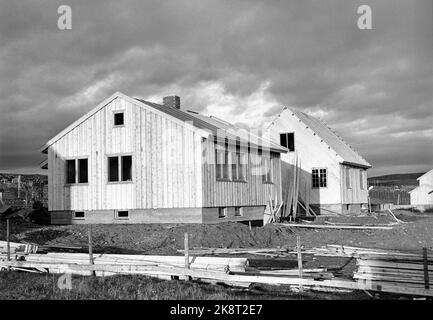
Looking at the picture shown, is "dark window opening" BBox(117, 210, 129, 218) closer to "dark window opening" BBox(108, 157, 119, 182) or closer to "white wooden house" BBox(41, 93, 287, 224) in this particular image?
"white wooden house" BBox(41, 93, 287, 224)

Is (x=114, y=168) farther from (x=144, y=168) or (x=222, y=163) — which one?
(x=222, y=163)

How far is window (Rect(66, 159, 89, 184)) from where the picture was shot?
24381 millimetres

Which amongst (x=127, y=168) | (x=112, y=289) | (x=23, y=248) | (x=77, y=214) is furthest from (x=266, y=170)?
(x=112, y=289)

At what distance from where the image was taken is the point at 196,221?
71.1 feet

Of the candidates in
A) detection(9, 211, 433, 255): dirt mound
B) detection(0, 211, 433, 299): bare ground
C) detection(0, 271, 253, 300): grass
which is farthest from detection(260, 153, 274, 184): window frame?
detection(0, 271, 253, 300): grass

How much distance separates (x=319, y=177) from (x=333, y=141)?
3976mm

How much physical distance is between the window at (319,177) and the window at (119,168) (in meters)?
15.4

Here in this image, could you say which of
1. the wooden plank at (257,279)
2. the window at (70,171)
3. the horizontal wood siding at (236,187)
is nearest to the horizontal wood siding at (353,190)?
the horizontal wood siding at (236,187)

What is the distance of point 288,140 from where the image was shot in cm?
3634

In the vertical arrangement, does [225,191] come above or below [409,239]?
above

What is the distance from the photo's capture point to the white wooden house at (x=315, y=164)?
35.1m

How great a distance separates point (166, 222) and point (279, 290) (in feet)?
39.6
